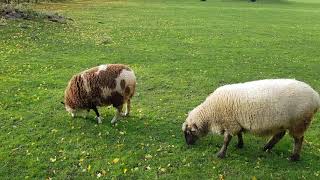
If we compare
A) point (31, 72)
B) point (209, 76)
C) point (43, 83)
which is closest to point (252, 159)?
point (209, 76)

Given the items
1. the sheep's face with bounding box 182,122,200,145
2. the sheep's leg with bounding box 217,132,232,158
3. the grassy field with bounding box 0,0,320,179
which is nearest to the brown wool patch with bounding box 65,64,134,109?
the grassy field with bounding box 0,0,320,179

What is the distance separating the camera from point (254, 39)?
1220 inches

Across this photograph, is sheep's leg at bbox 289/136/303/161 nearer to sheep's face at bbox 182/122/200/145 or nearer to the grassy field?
the grassy field

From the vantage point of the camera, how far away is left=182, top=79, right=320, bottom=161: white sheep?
10461 mm

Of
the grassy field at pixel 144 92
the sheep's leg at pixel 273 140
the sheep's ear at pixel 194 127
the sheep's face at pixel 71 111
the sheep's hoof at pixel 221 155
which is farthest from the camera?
the sheep's face at pixel 71 111

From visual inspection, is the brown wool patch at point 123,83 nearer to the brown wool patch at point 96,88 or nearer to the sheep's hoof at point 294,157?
the brown wool patch at point 96,88

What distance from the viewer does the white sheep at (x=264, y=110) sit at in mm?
10461

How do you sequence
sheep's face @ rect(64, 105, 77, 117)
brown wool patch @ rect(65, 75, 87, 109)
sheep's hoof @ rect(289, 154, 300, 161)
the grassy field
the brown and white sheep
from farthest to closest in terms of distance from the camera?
sheep's face @ rect(64, 105, 77, 117)
brown wool patch @ rect(65, 75, 87, 109)
the brown and white sheep
sheep's hoof @ rect(289, 154, 300, 161)
the grassy field

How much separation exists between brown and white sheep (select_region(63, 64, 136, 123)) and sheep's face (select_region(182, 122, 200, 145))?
2.31 m

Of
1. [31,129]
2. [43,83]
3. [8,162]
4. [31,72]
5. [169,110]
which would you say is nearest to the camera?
[8,162]

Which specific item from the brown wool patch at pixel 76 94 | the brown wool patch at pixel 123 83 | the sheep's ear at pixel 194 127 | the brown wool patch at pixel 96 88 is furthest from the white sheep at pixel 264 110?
the brown wool patch at pixel 76 94

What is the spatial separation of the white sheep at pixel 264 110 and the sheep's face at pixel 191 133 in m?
0.20

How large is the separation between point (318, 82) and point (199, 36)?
13.8m

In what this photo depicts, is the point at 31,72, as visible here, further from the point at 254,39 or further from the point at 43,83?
the point at 254,39
